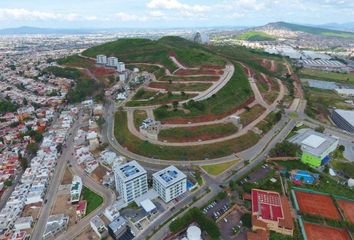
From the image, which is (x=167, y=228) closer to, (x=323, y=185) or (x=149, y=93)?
(x=323, y=185)

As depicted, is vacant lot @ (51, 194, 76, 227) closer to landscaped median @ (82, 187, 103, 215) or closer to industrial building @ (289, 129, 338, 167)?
landscaped median @ (82, 187, 103, 215)

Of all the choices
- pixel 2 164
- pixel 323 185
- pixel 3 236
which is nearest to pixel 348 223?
pixel 323 185

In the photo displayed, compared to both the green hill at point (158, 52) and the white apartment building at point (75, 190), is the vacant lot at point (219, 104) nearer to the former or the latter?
the green hill at point (158, 52)

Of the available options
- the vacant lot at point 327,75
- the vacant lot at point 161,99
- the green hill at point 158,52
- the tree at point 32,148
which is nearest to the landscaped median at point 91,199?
the tree at point 32,148

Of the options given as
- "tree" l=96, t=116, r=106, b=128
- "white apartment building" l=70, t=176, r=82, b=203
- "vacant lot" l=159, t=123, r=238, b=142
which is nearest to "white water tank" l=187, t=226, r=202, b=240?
"white apartment building" l=70, t=176, r=82, b=203

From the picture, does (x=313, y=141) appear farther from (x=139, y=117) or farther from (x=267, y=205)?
(x=139, y=117)
